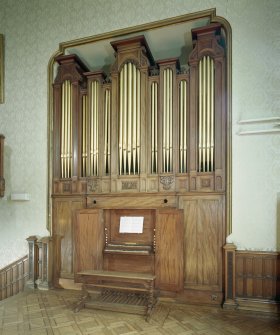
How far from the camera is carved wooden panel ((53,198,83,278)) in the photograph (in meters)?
4.54

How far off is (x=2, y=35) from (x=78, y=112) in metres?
2.28

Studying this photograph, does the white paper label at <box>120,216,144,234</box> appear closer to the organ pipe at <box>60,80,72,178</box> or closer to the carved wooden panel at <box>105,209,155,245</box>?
the carved wooden panel at <box>105,209,155,245</box>

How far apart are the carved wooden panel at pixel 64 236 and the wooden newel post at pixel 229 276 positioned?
2.31 m

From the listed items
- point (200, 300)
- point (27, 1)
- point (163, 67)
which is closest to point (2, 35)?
point (27, 1)

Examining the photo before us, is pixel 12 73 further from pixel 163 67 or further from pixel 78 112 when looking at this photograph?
pixel 163 67

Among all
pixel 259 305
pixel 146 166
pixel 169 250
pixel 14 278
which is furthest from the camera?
pixel 14 278

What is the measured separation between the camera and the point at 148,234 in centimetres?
418

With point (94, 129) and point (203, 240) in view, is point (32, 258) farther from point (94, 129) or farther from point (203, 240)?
point (203, 240)

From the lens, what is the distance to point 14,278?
15.7 ft

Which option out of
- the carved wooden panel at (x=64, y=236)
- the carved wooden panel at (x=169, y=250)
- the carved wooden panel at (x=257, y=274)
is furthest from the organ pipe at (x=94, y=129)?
the carved wooden panel at (x=257, y=274)

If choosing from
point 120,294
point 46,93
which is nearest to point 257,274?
point 120,294

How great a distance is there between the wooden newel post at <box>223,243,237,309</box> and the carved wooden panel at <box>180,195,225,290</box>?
138mm

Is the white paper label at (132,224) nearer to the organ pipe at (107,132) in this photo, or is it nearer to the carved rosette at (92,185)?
the carved rosette at (92,185)

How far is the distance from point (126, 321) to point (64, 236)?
71.5 inches
